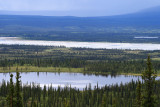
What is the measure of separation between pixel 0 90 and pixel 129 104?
34.4 m

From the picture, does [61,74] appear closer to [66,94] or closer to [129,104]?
[66,94]

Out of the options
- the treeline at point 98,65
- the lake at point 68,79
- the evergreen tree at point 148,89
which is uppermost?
the evergreen tree at point 148,89

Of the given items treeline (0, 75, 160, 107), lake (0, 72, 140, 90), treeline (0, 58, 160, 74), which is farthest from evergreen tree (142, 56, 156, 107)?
treeline (0, 58, 160, 74)

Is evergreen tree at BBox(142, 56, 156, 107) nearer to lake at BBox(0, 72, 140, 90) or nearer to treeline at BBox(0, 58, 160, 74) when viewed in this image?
lake at BBox(0, 72, 140, 90)

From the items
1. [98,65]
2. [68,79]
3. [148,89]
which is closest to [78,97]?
[68,79]

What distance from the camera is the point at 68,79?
142 m

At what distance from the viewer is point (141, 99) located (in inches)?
1857

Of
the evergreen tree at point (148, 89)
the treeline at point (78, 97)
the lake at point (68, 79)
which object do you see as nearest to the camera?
the evergreen tree at point (148, 89)

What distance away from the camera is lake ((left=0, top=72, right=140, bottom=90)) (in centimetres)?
13188

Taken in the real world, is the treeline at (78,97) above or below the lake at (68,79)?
above

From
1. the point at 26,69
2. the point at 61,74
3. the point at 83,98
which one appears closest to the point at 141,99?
the point at 83,98

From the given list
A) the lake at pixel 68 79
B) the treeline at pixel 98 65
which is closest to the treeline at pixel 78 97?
the lake at pixel 68 79

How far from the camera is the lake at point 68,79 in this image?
13188 cm

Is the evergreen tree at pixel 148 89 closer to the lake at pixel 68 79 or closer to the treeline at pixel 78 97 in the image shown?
the treeline at pixel 78 97
